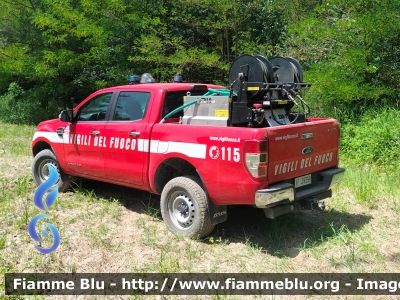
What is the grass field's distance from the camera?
4355mm

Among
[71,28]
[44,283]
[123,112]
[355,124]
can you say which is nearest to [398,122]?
[355,124]

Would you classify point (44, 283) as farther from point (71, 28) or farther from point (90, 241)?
point (71, 28)

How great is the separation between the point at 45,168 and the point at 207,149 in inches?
135

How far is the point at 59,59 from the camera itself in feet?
46.5

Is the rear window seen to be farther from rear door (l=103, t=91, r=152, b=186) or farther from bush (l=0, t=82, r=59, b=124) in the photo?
bush (l=0, t=82, r=59, b=124)

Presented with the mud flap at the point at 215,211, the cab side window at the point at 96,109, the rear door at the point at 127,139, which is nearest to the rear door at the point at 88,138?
the cab side window at the point at 96,109

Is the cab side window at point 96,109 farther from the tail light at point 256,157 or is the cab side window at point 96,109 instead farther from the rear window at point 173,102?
the tail light at point 256,157

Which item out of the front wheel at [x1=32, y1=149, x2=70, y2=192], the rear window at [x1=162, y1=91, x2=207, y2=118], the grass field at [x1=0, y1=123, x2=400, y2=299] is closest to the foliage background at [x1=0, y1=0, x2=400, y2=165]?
the grass field at [x1=0, y1=123, x2=400, y2=299]

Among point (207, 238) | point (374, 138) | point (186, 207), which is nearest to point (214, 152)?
point (186, 207)

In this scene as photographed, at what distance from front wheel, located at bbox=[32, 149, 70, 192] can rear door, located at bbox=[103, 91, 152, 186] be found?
4.03 feet

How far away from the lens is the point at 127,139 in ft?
18.0

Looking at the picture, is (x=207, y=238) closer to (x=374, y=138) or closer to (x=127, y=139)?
(x=127, y=139)

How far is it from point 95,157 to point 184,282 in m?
2.59

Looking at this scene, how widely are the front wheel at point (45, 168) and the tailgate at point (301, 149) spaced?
3.69m
